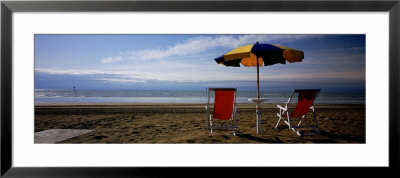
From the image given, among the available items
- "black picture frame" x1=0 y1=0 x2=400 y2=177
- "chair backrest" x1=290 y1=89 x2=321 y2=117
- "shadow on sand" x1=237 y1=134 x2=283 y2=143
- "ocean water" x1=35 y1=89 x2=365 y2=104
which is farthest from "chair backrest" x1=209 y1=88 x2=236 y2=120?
"ocean water" x1=35 y1=89 x2=365 y2=104

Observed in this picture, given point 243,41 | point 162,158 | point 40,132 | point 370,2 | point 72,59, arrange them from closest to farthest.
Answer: point 370,2 → point 162,158 → point 40,132 → point 72,59 → point 243,41

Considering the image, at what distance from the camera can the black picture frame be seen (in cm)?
204

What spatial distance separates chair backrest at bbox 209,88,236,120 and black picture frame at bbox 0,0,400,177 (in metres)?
1.25

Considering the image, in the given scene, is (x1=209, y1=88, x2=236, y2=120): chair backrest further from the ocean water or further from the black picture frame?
the ocean water

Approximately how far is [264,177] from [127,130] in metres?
2.68

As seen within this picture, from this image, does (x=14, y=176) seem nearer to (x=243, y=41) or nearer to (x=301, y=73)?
(x=243, y=41)

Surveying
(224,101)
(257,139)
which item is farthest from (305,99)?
(224,101)

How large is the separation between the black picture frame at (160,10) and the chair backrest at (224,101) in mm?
1255

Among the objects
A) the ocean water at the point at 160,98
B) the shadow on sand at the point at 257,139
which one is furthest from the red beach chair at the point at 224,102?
the ocean water at the point at 160,98

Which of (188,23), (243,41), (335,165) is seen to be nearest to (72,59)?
(188,23)

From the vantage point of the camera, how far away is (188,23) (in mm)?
2557

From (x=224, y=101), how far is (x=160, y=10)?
5.80 ft

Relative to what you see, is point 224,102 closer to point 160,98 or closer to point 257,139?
point 257,139

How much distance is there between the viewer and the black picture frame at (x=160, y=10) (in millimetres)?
2043
